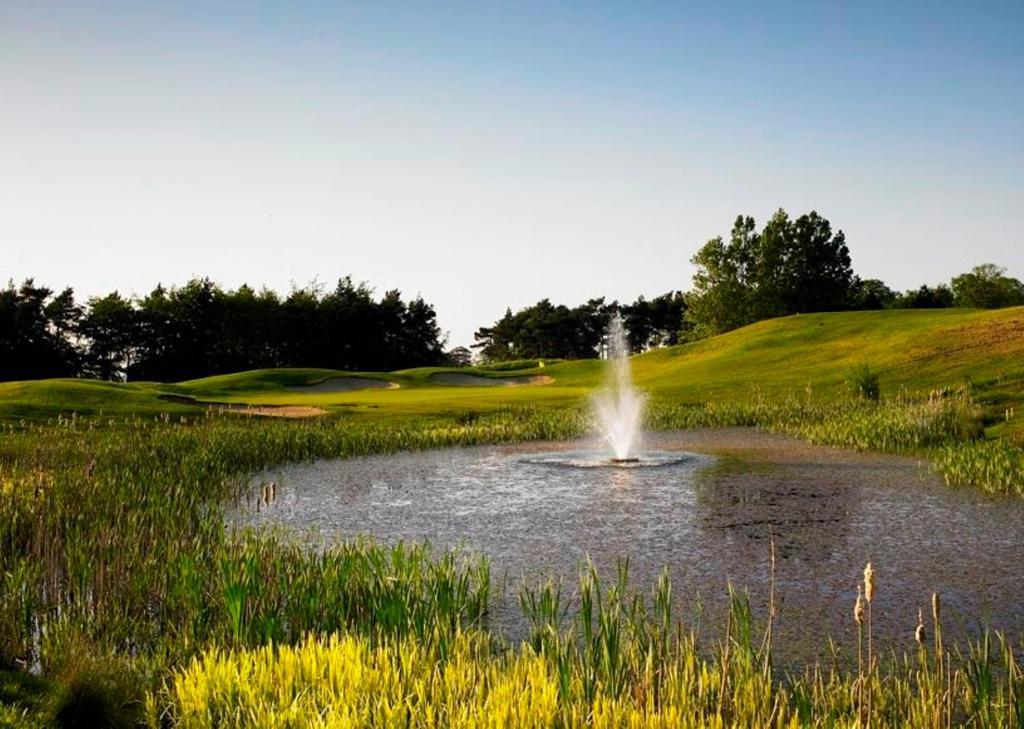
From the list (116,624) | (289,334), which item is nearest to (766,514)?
(116,624)

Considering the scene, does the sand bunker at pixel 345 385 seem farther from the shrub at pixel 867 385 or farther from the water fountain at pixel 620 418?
the shrub at pixel 867 385

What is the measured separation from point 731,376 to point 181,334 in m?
55.9

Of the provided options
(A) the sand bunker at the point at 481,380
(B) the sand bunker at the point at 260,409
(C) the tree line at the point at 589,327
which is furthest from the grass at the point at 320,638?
(C) the tree line at the point at 589,327

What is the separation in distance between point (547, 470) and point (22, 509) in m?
11.4

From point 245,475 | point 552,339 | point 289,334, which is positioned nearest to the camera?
point 245,475

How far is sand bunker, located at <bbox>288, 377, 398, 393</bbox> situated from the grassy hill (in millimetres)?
231

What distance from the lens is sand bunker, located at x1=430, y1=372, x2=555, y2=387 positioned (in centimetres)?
6256

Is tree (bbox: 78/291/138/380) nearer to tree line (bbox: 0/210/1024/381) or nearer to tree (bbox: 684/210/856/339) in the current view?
tree line (bbox: 0/210/1024/381)

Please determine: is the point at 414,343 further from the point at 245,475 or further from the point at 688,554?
the point at 688,554

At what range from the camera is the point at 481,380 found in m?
64.7

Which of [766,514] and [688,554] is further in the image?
[766,514]

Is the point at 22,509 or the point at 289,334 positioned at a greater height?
the point at 289,334

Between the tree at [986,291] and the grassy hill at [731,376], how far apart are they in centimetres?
7189

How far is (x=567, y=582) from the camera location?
33.9ft
